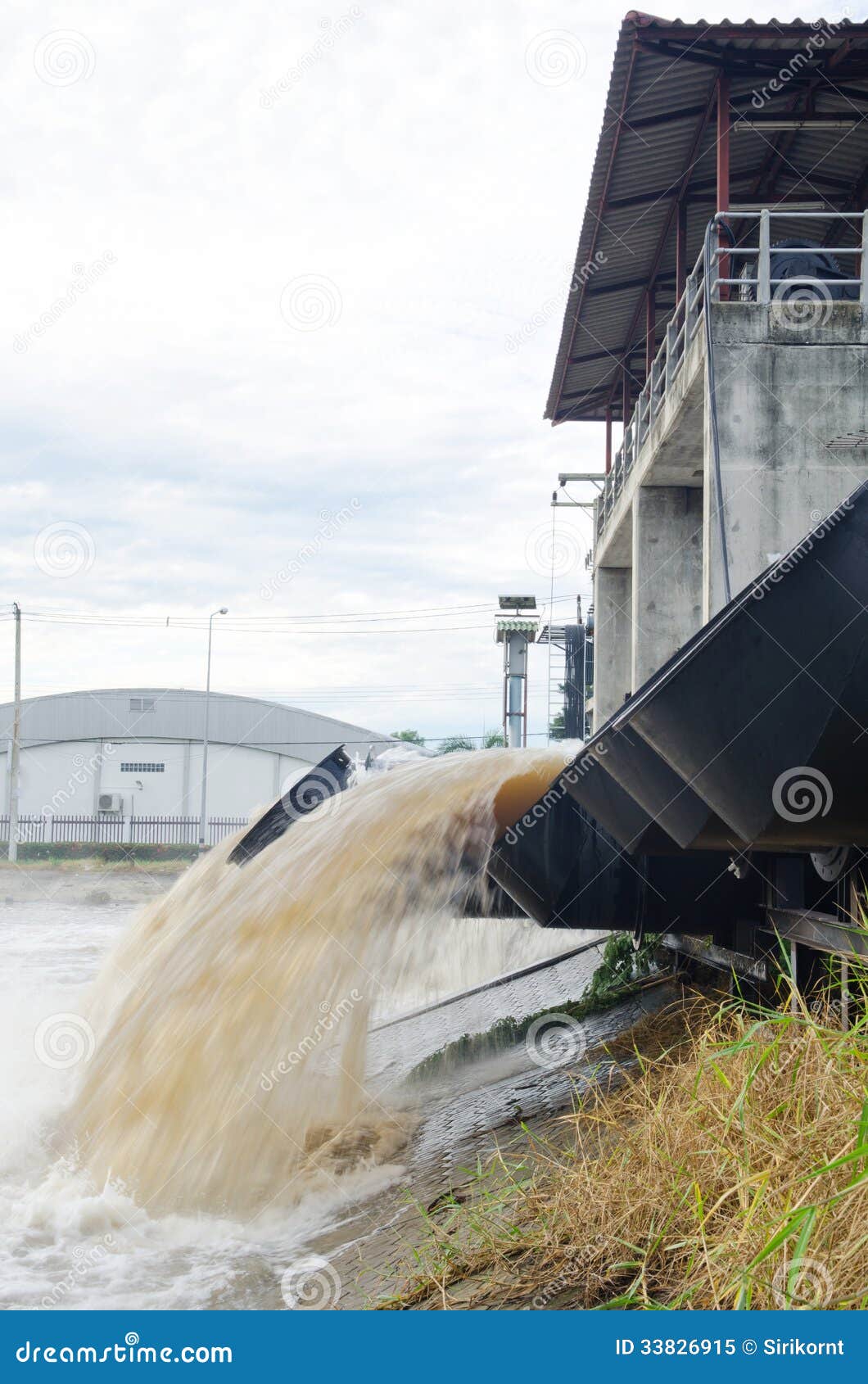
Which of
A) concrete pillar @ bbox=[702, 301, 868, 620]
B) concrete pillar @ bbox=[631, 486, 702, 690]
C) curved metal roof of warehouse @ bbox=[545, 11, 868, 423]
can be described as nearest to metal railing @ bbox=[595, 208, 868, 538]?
concrete pillar @ bbox=[702, 301, 868, 620]

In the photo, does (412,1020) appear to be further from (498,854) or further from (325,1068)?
(498,854)

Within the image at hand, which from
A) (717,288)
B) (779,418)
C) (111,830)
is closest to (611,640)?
(717,288)

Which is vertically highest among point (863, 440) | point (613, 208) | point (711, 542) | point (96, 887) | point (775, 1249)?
point (613, 208)

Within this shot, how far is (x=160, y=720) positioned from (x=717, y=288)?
47.7 meters

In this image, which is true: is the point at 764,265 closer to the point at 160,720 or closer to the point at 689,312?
the point at 689,312

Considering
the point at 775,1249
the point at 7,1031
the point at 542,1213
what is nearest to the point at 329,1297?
the point at 542,1213

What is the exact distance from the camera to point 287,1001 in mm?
6082

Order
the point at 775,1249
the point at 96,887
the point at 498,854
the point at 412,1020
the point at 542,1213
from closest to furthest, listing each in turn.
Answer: the point at 775,1249 → the point at 542,1213 → the point at 498,854 → the point at 412,1020 → the point at 96,887

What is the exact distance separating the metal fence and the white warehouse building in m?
0.87

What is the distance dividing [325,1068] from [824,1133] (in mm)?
4014

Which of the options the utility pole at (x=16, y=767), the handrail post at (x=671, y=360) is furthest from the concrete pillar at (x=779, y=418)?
the utility pole at (x=16, y=767)

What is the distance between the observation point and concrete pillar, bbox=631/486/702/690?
15.8 meters

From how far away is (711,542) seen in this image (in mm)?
11109

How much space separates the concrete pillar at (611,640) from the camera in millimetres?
22094
